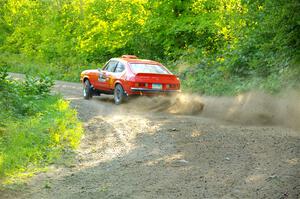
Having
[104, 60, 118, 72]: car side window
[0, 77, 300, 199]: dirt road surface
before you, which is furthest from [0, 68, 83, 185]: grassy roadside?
[104, 60, 118, 72]: car side window

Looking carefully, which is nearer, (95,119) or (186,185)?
(186,185)

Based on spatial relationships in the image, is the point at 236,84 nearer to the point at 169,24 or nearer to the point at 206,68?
the point at 206,68

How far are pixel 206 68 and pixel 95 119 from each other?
9225 millimetres

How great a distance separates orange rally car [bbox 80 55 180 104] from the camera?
1457cm

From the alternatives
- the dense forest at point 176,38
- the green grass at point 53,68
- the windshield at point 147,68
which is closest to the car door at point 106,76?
the windshield at point 147,68

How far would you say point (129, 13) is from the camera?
93.5ft

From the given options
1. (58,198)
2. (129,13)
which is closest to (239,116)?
(58,198)

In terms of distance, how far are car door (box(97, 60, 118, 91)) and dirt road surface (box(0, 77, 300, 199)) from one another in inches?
114

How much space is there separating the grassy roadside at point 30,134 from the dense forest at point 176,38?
1.07 meters

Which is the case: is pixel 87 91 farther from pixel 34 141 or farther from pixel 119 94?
pixel 34 141

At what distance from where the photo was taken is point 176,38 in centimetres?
2608

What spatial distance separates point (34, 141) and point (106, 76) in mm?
→ 7815

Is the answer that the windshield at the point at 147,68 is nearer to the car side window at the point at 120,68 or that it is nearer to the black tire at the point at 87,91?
the car side window at the point at 120,68

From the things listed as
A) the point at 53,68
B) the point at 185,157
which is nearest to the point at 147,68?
the point at 185,157
